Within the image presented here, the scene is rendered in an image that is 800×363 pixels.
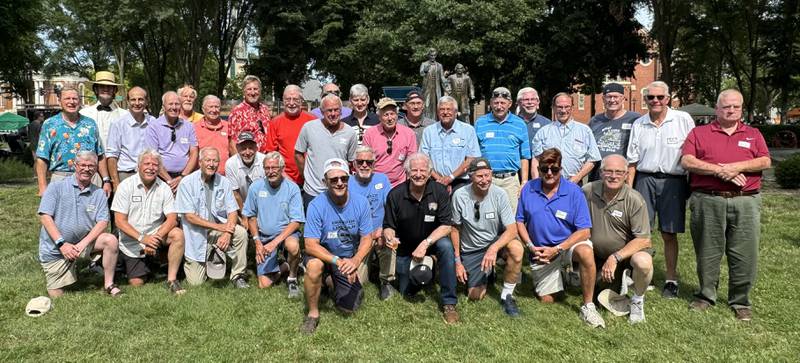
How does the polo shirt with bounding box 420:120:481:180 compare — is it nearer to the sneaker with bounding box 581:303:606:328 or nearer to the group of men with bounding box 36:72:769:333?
the group of men with bounding box 36:72:769:333

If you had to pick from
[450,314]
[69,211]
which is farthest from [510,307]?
[69,211]

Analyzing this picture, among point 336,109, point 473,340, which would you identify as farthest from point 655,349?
point 336,109

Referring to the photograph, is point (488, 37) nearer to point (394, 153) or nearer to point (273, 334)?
point (394, 153)

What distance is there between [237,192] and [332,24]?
2478 cm

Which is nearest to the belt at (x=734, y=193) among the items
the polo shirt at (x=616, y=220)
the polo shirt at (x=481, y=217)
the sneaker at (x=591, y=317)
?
the polo shirt at (x=616, y=220)

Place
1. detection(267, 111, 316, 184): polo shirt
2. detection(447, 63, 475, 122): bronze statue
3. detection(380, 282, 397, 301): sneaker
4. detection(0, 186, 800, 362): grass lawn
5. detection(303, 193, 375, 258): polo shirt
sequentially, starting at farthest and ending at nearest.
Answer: detection(447, 63, 475, 122): bronze statue → detection(267, 111, 316, 184): polo shirt → detection(380, 282, 397, 301): sneaker → detection(303, 193, 375, 258): polo shirt → detection(0, 186, 800, 362): grass lawn

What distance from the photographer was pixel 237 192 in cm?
596

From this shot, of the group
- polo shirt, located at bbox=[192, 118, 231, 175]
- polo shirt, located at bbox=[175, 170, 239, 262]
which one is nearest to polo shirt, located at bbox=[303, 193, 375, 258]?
polo shirt, located at bbox=[175, 170, 239, 262]

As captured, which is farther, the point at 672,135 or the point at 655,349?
the point at 672,135

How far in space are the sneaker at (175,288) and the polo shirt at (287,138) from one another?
163cm

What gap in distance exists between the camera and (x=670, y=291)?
204 inches

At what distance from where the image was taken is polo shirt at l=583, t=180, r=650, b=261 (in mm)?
4699

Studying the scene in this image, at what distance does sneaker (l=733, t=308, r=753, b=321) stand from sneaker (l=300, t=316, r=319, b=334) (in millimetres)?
3484

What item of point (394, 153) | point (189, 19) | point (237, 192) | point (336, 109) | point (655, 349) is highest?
point (189, 19)
